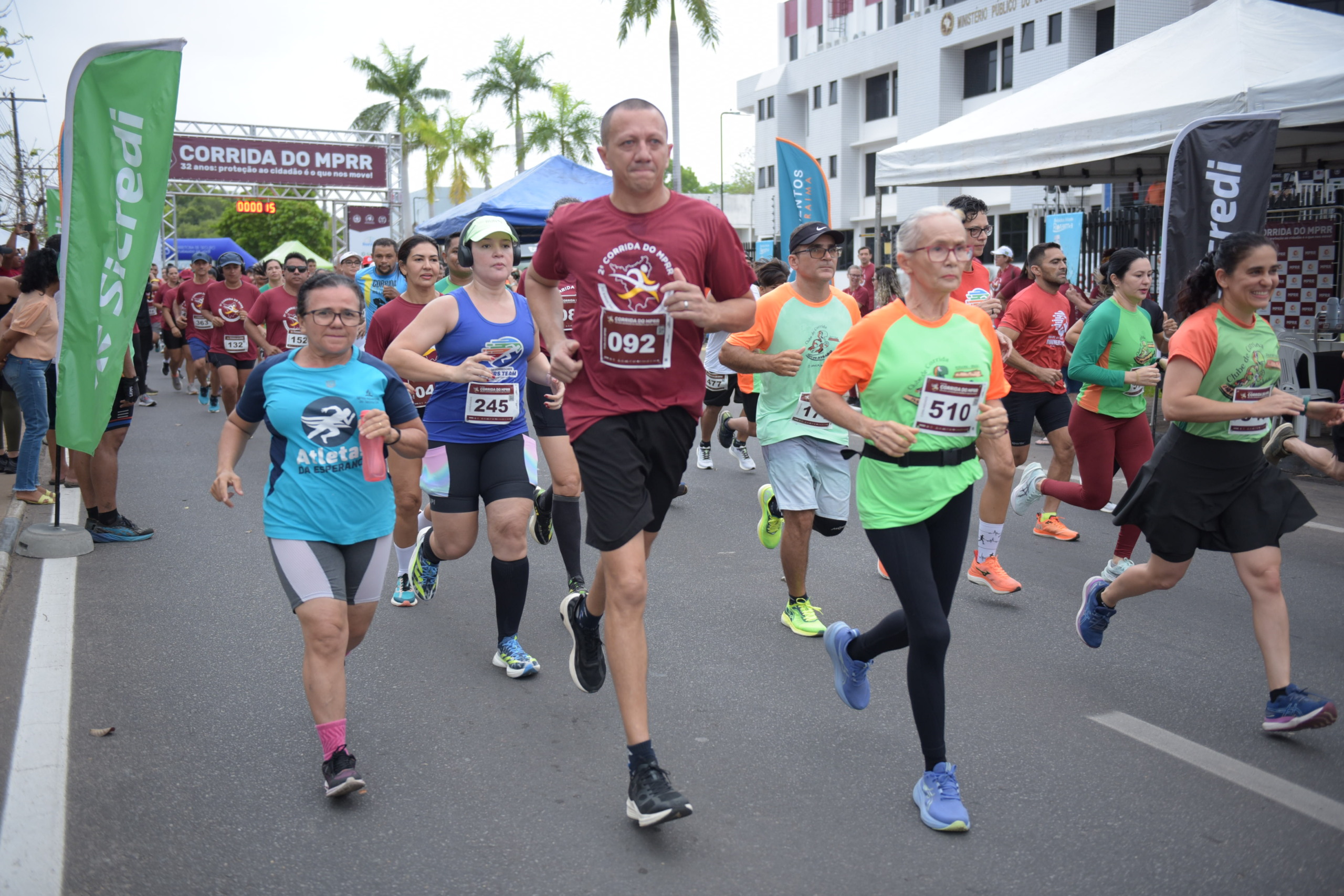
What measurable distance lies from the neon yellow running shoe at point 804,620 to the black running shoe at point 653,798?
2052 mm

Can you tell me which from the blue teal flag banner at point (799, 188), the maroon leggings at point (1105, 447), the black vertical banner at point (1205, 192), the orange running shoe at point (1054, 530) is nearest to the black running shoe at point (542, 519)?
the maroon leggings at point (1105, 447)

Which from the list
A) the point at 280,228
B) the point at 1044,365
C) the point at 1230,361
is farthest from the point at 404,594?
the point at 280,228

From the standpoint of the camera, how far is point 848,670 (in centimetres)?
399

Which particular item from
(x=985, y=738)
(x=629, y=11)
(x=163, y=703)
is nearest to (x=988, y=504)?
(x=985, y=738)

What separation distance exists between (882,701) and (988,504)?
185 centimetres

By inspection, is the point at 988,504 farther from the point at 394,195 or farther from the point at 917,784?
the point at 394,195

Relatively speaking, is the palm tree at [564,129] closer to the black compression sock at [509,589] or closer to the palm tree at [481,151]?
the palm tree at [481,151]

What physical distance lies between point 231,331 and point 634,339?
10170 mm

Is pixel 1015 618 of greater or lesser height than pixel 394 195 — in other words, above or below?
below

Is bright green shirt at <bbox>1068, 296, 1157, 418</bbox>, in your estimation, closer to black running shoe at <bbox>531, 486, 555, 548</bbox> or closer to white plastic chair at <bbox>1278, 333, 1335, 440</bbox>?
black running shoe at <bbox>531, 486, 555, 548</bbox>

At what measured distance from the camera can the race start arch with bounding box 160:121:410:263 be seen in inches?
1243

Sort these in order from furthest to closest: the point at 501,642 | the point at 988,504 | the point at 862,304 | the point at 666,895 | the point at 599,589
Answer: the point at 862,304 → the point at 988,504 → the point at 501,642 → the point at 599,589 → the point at 666,895

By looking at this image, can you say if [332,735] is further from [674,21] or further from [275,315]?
[674,21]

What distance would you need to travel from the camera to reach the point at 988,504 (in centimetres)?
585
